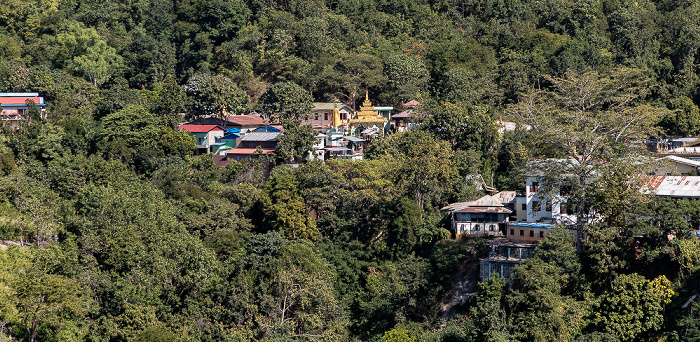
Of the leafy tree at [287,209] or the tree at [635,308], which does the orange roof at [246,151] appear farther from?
the tree at [635,308]

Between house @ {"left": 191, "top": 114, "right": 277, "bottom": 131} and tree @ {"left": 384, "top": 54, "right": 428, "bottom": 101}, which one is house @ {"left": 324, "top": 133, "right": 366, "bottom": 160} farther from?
tree @ {"left": 384, "top": 54, "right": 428, "bottom": 101}

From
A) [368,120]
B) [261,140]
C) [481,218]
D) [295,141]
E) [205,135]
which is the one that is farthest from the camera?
[368,120]

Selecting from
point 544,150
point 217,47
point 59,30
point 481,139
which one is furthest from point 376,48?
point 544,150

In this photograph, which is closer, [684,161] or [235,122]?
[684,161]

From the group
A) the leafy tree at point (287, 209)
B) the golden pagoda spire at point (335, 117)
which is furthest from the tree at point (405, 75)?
the leafy tree at point (287, 209)

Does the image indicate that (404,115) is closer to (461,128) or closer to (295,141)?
(461,128)

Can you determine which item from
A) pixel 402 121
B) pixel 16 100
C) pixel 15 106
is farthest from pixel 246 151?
pixel 16 100
